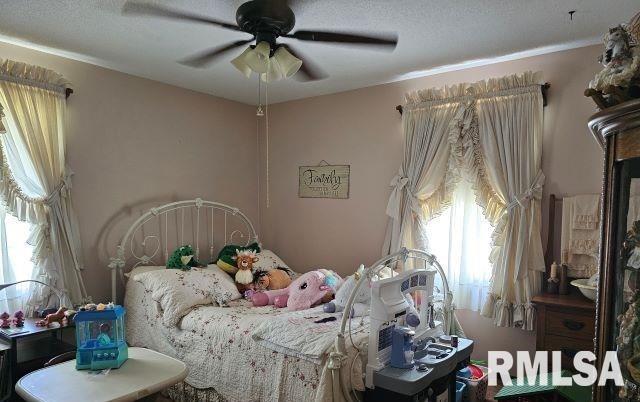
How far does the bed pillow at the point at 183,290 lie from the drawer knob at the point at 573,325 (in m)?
Answer: 2.25

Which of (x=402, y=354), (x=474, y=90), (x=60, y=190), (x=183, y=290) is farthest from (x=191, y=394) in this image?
(x=474, y=90)

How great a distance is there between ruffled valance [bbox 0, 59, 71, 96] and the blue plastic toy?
1.78 metres

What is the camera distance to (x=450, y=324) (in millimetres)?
2842

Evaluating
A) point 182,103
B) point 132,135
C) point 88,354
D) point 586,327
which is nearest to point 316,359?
point 88,354

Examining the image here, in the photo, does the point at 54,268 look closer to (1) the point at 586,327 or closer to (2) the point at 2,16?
(2) the point at 2,16

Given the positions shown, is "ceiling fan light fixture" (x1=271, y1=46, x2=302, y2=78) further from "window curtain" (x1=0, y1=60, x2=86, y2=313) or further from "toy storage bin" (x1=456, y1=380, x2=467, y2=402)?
"toy storage bin" (x1=456, y1=380, x2=467, y2=402)

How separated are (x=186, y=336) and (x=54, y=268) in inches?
41.6

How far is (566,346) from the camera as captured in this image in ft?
7.97

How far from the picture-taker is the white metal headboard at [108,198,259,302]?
11.2 ft

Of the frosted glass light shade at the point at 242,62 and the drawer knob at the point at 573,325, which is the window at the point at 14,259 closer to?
the frosted glass light shade at the point at 242,62

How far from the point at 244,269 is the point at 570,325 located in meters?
2.36

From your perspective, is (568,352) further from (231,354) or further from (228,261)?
(228,261)

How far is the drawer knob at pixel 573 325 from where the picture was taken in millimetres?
2393

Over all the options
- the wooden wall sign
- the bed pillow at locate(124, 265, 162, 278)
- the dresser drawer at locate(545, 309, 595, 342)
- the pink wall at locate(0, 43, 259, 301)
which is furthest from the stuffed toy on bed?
the dresser drawer at locate(545, 309, 595, 342)
